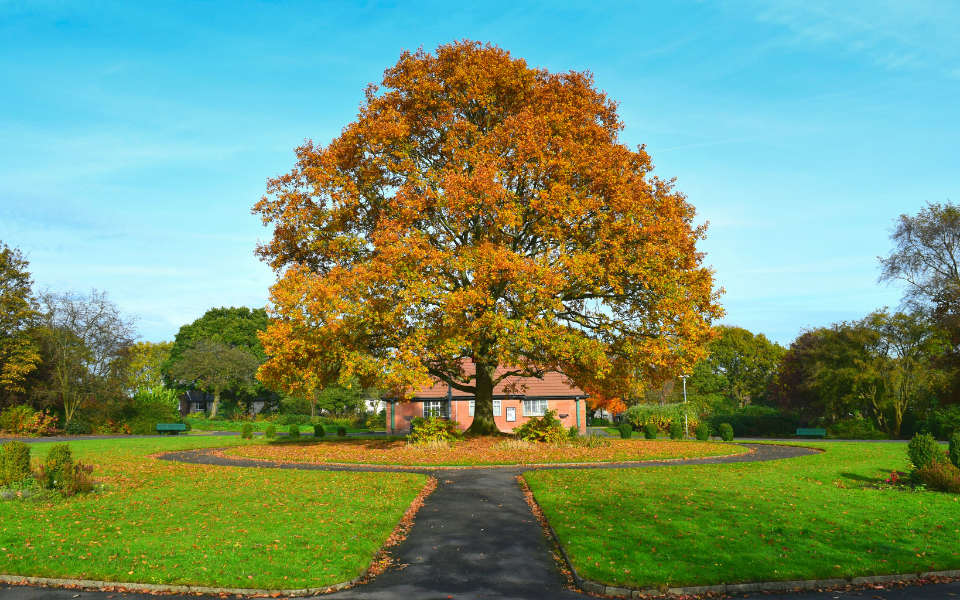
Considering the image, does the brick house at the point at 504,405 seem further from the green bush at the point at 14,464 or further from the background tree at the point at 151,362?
the background tree at the point at 151,362

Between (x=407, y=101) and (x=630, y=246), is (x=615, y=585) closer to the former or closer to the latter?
(x=630, y=246)

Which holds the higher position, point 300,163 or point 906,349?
point 300,163

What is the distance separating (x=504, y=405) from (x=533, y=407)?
7.74ft

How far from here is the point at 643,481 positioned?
15492 millimetres

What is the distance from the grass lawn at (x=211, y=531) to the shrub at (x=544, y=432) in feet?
32.3

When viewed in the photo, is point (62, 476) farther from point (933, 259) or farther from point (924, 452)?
point (933, 259)

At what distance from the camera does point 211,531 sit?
388 inches

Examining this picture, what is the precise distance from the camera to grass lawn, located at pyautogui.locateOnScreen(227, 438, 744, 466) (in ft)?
67.5

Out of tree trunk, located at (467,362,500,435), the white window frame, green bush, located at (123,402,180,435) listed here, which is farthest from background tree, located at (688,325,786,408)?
green bush, located at (123,402,180,435)

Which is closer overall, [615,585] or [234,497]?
[615,585]

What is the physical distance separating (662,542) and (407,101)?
20.1 m

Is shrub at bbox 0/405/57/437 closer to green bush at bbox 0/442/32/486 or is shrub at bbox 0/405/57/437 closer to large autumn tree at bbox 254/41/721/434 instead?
large autumn tree at bbox 254/41/721/434

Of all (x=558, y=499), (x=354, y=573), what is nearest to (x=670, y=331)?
(x=558, y=499)

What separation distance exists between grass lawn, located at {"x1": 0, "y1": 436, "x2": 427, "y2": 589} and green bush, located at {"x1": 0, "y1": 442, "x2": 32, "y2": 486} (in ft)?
6.07
